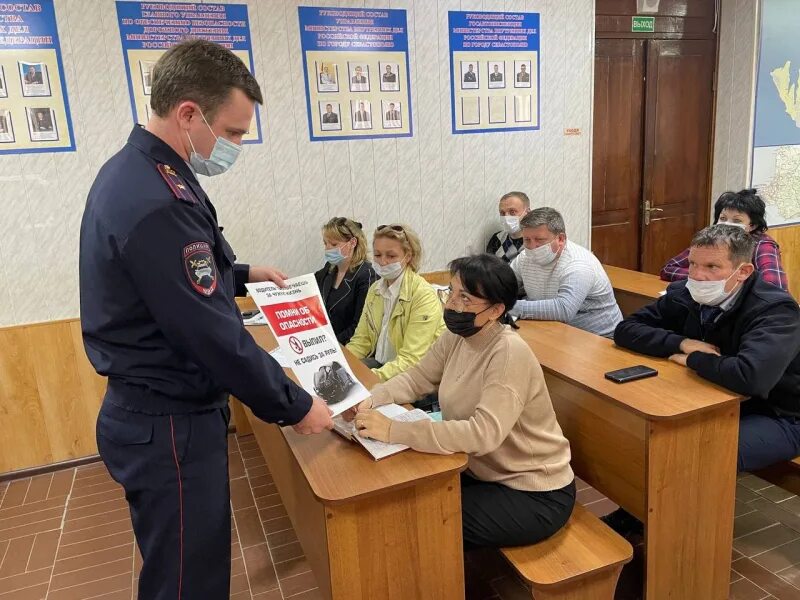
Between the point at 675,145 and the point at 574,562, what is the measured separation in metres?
4.45

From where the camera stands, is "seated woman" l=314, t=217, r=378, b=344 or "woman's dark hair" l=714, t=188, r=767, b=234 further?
"seated woman" l=314, t=217, r=378, b=344

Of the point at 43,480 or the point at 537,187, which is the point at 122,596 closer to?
the point at 43,480

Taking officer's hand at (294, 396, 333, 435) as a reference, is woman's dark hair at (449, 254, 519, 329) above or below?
above

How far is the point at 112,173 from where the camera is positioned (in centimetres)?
143

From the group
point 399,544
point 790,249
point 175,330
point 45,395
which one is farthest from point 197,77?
point 790,249

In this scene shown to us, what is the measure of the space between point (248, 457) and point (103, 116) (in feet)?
6.77

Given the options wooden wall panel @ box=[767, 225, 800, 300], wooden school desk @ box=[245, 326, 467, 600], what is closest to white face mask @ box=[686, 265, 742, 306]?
wooden school desk @ box=[245, 326, 467, 600]

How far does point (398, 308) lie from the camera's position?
2898mm

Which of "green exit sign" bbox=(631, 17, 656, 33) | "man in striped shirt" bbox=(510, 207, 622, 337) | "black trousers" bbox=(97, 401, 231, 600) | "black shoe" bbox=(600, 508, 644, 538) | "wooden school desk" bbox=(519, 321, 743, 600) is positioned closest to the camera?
"black trousers" bbox=(97, 401, 231, 600)

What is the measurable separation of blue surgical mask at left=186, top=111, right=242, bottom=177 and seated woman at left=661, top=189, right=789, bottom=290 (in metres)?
2.60

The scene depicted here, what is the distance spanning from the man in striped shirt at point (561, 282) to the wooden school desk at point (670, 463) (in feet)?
2.68

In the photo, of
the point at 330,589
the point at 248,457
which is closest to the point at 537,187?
the point at 248,457

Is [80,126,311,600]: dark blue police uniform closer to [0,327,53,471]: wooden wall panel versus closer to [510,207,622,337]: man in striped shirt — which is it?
[510,207,622,337]: man in striped shirt

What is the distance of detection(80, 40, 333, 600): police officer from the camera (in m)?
1.36
